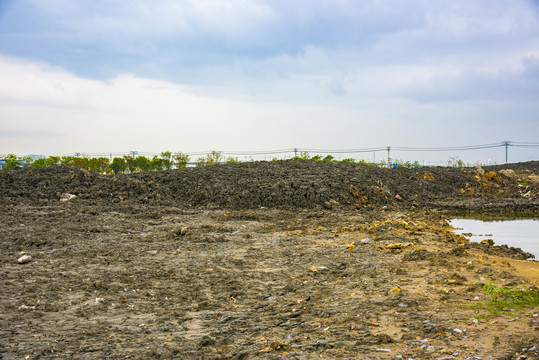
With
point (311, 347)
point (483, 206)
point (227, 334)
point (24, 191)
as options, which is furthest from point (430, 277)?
point (24, 191)

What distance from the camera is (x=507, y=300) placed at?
14.8 feet

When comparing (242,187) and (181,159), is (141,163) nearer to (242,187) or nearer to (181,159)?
(181,159)

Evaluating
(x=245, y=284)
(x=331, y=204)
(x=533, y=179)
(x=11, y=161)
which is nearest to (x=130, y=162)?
(x=11, y=161)

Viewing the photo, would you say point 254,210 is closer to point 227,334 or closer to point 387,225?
point 387,225

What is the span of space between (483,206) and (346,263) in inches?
442

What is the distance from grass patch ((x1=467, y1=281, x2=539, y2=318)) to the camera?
14.2ft

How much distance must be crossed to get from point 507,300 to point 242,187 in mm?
11692

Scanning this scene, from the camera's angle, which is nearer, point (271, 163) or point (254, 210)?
point (254, 210)

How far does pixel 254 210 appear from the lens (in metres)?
14.0

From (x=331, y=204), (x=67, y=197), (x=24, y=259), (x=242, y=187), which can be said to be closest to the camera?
(x=24, y=259)

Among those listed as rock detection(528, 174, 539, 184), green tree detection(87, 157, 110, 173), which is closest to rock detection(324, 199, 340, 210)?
rock detection(528, 174, 539, 184)

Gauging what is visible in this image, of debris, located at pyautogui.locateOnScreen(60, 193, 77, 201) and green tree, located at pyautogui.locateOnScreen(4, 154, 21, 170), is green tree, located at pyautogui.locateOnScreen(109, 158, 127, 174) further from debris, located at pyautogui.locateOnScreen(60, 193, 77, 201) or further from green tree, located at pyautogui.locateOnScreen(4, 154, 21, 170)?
debris, located at pyautogui.locateOnScreen(60, 193, 77, 201)

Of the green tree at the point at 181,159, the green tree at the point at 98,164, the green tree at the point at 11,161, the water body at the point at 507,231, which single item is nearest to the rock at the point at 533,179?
the water body at the point at 507,231

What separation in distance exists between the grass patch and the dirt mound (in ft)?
31.6
